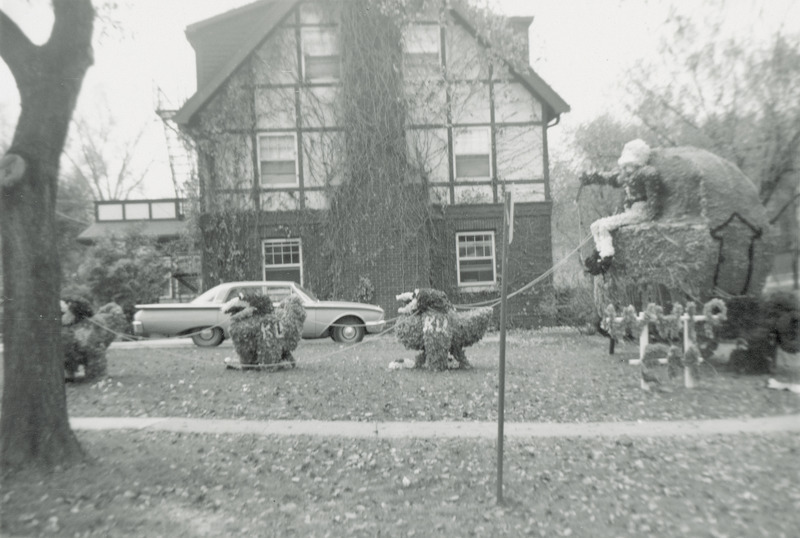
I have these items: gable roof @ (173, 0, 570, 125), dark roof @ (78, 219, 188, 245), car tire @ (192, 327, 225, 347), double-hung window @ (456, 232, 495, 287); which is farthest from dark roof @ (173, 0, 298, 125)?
double-hung window @ (456, 232, 495, 287)

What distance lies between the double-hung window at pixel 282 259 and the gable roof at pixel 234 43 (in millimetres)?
4253

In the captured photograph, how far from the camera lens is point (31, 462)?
525 centimetres

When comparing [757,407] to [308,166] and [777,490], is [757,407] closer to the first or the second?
[777,490]

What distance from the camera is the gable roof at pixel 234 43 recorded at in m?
18.6

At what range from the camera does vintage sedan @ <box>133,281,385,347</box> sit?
1569 centimetres

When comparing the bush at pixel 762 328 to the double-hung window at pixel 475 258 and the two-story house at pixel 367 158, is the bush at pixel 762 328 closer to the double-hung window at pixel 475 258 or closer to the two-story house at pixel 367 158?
the two-story house at pixel 367 158

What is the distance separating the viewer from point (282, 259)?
19516mm

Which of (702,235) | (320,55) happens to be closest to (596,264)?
(702,235)

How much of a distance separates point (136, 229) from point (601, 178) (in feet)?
49.9

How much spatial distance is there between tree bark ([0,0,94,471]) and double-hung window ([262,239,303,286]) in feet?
45.5

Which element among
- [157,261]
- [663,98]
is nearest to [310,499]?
[663,98]

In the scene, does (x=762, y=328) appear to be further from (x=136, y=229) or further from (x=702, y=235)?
(x=136, y=229)

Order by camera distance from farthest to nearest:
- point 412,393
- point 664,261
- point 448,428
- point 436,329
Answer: point 436,329
point 664,261
point 412,393
point 448,428

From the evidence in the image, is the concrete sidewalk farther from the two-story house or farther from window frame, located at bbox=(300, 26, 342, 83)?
window frame, located at bbox=(300, 26, 342, 83)
